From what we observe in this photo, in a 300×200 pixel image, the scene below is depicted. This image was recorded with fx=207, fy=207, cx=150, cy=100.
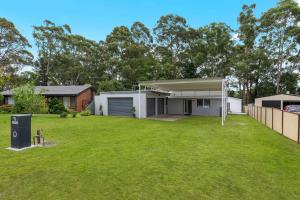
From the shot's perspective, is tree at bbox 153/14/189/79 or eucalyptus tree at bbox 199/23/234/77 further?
tree at bbox 153/14/189/79

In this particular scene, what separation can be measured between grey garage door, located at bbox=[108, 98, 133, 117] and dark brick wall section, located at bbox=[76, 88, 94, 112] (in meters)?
5.14

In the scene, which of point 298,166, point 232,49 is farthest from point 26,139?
point 232,49

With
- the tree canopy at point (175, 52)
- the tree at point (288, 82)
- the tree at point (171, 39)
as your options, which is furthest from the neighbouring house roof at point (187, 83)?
the tree at point (288, 82)

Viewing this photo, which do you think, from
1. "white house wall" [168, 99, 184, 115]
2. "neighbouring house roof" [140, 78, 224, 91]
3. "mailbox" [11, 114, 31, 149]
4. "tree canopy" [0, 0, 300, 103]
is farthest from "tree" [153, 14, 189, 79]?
"mailbox" [11, 114, 31, 149]

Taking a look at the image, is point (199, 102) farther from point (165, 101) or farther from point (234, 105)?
point (234, 105)

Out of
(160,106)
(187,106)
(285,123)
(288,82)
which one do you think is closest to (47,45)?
(160,106)

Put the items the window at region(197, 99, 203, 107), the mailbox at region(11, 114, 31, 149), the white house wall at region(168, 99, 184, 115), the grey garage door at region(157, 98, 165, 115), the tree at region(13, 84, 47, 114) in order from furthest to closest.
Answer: the white house wall at region(168, 99, 184, 115) → the window at region(197, 99, 203, 107) → the grey garage door at region(157, 98, 165, 115) → the tree at region(13, 84, 47, 114) → the mailbox at region(11, 114, 31, 149)

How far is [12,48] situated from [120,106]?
70.9 ft

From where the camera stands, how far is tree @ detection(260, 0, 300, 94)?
2736 cm

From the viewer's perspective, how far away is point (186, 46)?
3253 cm

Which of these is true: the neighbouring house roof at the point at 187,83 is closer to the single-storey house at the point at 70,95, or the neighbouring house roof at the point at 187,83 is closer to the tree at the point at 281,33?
the single-storey house at the point at 70,95

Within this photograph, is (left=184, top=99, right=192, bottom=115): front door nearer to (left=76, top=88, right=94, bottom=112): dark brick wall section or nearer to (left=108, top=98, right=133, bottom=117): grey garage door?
(left=108, top=98, right=133, bottom=117): grey garage door

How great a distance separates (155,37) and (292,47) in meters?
19.8

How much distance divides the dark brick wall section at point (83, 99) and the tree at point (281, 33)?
2590 centimetres
